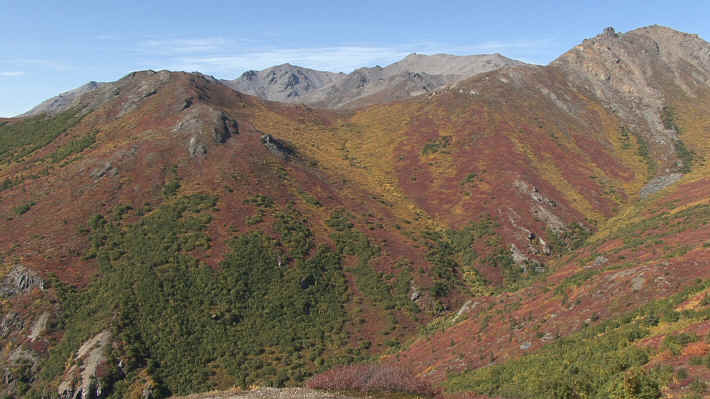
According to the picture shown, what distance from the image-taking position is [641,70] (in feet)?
427

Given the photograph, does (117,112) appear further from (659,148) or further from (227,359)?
(659,148)

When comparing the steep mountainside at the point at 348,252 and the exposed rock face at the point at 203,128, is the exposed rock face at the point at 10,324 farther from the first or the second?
the exposed rock face at the point at 203,128

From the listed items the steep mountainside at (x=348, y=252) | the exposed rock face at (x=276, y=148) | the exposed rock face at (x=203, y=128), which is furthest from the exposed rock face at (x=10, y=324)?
the exposed rock face at (x=276, y=148)

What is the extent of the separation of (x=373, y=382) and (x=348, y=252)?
33.7 meters

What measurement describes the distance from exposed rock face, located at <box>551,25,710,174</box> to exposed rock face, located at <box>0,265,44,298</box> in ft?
413

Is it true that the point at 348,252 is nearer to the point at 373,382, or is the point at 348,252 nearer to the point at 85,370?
the point at 85,370

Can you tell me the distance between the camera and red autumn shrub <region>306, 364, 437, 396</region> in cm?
2138

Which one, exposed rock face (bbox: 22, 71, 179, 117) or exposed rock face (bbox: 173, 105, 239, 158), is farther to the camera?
exposed rock face (bbox: 22, 71, 179, 117)

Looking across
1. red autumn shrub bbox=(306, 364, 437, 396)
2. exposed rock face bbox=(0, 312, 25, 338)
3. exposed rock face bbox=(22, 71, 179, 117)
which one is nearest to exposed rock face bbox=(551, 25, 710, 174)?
red autumn shrub bbox=(306, 364, 437, 396)

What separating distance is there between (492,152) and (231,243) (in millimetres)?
60366

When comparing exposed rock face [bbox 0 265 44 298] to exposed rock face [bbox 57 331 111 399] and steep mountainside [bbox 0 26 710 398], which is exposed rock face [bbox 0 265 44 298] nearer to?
steep mountainside [bbox 0 26 710 398]

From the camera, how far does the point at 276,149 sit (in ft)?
254

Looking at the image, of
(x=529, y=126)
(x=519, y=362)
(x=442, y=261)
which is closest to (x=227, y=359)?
(x=519, y=362)

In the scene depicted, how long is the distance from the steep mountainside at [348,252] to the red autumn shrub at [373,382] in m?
0.16
